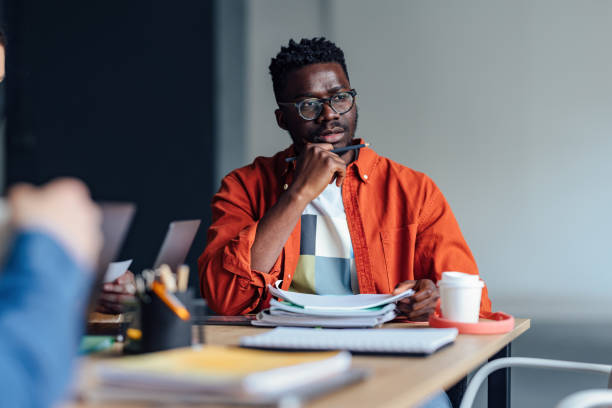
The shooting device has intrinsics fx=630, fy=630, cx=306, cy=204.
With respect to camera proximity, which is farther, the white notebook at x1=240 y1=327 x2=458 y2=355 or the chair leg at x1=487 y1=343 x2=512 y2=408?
the chair leg at x1=487 y1=343 x2=512 y2=408

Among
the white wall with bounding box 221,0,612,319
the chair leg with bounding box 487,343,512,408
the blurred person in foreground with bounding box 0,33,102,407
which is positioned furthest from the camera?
the white wall with bounding box 221,0,612,319

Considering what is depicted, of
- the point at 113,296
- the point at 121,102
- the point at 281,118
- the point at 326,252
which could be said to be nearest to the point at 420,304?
the point at 326,252

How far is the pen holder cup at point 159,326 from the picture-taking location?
890mm

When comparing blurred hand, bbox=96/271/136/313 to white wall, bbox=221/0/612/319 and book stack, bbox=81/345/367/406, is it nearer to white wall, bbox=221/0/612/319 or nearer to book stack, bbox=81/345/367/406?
book stack, bbox=81/345/367/406

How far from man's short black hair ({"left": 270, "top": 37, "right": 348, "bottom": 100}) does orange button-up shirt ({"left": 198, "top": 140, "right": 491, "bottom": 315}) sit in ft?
0.80

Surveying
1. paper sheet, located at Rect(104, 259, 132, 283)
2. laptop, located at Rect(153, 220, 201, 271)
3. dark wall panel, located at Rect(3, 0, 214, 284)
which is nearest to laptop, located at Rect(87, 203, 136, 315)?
laptop, located at Rect(153, 220, 201, 271)

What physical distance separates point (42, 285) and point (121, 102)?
3377 millimetres

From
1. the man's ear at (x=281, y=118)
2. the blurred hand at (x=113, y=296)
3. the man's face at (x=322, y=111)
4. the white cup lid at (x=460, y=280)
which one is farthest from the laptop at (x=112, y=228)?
the man's ear at (x=281, y=118)

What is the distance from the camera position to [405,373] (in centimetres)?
83

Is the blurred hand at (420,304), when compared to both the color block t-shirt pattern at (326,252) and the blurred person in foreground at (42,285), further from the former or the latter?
the blurred person in foreground at (42,285)

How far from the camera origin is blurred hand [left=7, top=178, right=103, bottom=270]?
519 millimetres

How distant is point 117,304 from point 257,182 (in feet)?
2.38

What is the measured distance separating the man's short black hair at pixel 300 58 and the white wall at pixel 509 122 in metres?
1.27

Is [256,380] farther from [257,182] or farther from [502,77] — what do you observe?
[502,77]
